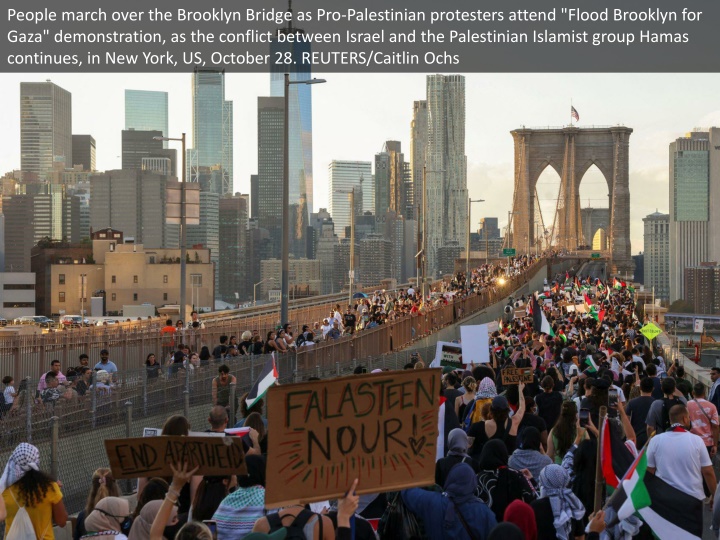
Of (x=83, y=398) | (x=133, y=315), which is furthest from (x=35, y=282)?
(x=83, y=398)

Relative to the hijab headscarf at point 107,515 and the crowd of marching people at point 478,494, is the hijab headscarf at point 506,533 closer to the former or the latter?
the crowd of marching people at point 478,494

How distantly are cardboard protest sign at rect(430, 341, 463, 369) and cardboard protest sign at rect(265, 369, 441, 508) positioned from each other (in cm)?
1129

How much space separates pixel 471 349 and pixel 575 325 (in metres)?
15.1

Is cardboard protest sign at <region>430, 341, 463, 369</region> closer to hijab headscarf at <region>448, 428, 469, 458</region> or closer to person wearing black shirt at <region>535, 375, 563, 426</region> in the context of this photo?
person wearing black shirt at <region>535, 375, 563, 426</region>

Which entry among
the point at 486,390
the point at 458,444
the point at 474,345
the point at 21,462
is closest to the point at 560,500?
the point at 458,444

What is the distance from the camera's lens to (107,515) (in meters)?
6.60

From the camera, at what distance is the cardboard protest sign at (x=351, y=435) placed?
5.37 m

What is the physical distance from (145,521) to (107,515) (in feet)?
1.00

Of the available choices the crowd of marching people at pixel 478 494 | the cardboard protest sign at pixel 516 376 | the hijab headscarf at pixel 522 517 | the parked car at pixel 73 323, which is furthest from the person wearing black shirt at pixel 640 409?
the parked car at pixel 73 323

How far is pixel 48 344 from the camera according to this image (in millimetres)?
17875

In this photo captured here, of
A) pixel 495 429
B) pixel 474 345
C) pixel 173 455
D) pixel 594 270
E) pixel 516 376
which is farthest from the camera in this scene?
pixel 594 270

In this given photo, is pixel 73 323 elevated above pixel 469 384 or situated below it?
below

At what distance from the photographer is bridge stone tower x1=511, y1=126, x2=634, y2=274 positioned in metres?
130

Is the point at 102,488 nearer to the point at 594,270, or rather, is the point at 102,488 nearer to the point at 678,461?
the point at 678,461
